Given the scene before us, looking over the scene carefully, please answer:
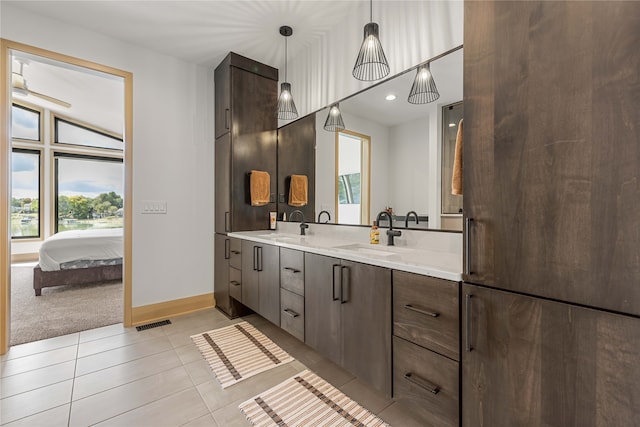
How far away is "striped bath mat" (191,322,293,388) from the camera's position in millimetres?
1853

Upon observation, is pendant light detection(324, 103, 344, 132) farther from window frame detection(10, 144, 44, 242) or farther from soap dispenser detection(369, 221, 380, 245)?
window frame detection(10, 144, 44, 242)

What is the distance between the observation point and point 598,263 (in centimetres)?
77

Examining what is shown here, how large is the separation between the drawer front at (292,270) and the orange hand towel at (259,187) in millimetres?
1015

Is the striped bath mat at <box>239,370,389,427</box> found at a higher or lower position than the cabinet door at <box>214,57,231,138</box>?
lower

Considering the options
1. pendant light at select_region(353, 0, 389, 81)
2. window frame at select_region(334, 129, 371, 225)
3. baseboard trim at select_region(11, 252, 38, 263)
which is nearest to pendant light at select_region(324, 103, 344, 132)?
window frame at select_region(334, 129, 371, 225)

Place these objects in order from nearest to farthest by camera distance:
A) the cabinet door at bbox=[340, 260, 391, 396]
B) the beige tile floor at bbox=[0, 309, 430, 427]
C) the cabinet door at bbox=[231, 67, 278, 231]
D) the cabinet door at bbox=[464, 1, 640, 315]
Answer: the cabinet door at bbox=[464, 1, 640, 315] < the cabinet door at bbox=[340, 260, 391, 396] < the beige tile floor at bbox=[0, 309, 430, 427] < the cabinet door at bbox=[231, 67, 278, 231]

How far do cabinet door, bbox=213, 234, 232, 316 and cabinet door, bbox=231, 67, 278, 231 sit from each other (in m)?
0.27

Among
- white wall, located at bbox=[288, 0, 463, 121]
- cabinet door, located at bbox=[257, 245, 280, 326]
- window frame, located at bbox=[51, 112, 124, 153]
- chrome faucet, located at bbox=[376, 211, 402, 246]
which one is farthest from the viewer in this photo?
window frame, located at bbox=[51, 112, 124, 153]

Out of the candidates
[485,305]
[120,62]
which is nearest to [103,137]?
[120,62]

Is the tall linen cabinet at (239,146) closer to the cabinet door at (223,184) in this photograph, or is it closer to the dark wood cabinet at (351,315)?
the cabinet door at (223,184)

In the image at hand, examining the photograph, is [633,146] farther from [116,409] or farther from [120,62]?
[120,62]

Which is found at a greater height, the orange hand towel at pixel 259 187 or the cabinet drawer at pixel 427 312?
the orange hand towel at pixel 259 187

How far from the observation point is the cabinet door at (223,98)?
2832 millimetres

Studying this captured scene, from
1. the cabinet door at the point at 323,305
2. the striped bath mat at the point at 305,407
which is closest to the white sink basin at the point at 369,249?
the cabinet door at the point at 323,305
